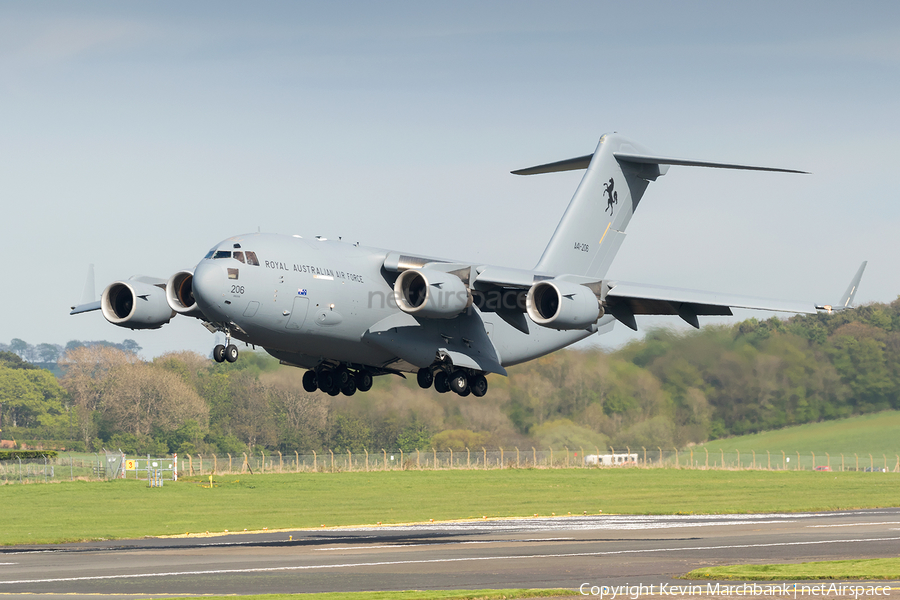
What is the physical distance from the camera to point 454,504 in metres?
39.4

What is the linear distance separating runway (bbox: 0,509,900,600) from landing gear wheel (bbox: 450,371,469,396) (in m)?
3.41

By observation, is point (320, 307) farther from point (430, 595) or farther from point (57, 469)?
point (57, 469)

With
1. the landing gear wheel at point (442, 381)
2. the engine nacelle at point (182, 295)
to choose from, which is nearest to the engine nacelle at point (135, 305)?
the engine nacelle at point (182, 295)

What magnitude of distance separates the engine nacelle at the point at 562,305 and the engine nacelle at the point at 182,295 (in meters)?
6.65

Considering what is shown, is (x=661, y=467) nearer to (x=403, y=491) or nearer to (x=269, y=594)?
(x=403, y=491)

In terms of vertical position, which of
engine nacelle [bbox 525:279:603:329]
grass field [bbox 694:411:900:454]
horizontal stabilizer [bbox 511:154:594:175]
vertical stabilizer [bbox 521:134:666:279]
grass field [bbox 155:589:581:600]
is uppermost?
horizontal stabilizer [bbox 511:154:594:175]

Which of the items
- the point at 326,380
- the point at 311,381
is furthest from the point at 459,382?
the point at 311,381

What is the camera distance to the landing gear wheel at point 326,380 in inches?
961

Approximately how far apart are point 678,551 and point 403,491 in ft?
72.0

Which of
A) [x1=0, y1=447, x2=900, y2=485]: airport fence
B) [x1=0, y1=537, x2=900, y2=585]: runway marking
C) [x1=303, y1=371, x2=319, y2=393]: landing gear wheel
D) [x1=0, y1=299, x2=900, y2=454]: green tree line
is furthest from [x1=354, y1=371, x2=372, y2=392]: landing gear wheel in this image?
[x1=0, y1=447, x2=900, y2=485]: airport fence

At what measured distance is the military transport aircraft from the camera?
20.4 metres

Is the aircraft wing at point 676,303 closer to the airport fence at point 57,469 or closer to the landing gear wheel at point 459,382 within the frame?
the landing gear wheel at point 459,382

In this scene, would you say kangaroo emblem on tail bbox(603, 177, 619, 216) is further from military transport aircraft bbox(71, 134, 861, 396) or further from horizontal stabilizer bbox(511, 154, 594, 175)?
military transport aircraft bbox(71, 134, 861, 396)

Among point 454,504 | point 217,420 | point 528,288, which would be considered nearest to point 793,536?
point 528,288
